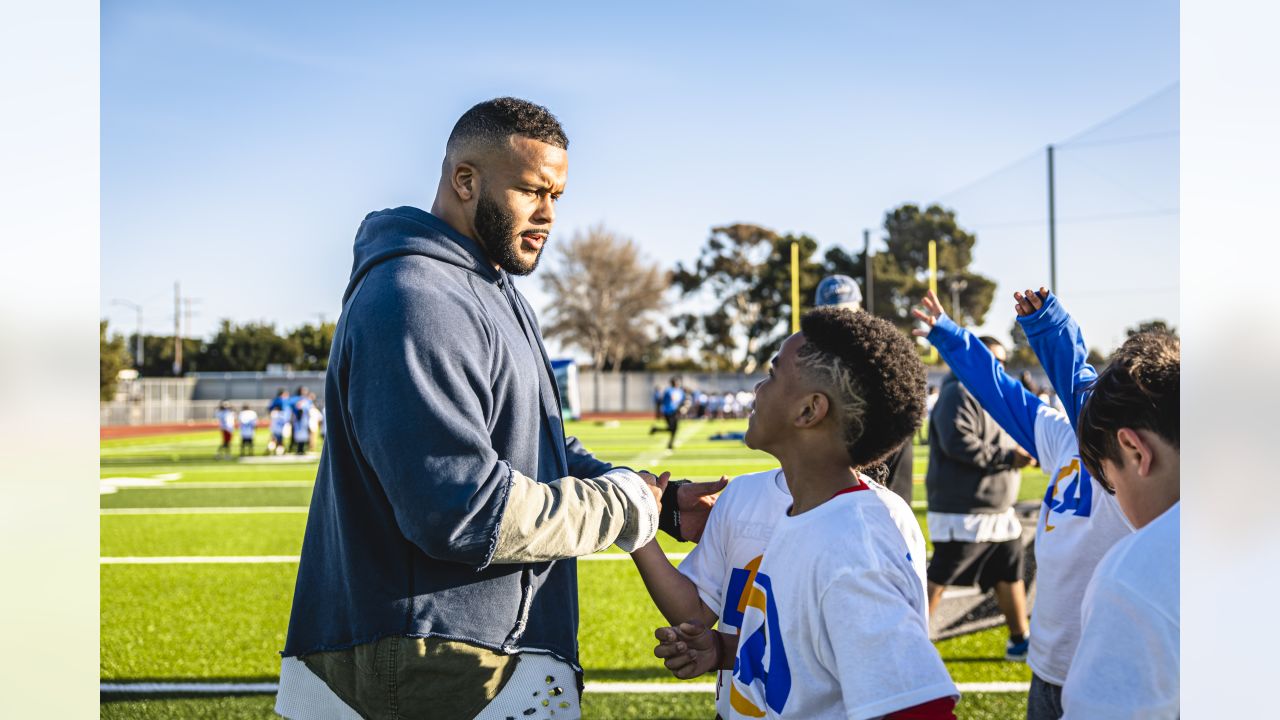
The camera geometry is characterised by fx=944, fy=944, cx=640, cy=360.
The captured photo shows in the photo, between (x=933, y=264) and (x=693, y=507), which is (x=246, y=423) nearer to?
(x=933, y=264)

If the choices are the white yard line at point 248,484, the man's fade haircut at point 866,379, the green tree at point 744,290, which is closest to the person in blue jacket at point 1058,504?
the man's fade haircut at point 866,379

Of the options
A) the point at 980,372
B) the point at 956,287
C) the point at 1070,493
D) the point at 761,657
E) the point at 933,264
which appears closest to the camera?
the point at 761,657

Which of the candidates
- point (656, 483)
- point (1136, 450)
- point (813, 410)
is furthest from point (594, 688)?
point (1136, 450)

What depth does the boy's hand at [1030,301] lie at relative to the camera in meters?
2.86

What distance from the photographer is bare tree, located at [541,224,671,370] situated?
213 feet

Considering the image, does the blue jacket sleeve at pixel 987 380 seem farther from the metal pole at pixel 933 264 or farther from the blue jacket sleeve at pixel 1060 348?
the metal pole at pixel 933 264

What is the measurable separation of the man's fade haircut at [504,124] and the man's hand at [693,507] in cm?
96

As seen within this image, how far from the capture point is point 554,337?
6394 cm

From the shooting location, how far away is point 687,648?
87.0 inches

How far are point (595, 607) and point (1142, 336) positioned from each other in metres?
5.46

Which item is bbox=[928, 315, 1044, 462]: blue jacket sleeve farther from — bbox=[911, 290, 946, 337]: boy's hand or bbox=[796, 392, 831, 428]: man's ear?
bbox=[796, 392, 831, 428]: man's ear

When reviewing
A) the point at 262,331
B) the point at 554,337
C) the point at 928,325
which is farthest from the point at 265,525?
the point at 262,331

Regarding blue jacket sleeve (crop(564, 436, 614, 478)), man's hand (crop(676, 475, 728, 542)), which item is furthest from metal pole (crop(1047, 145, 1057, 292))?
blue jacket sleeve (crop(564, 436, 614, 478))

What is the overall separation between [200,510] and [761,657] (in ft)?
40.4
